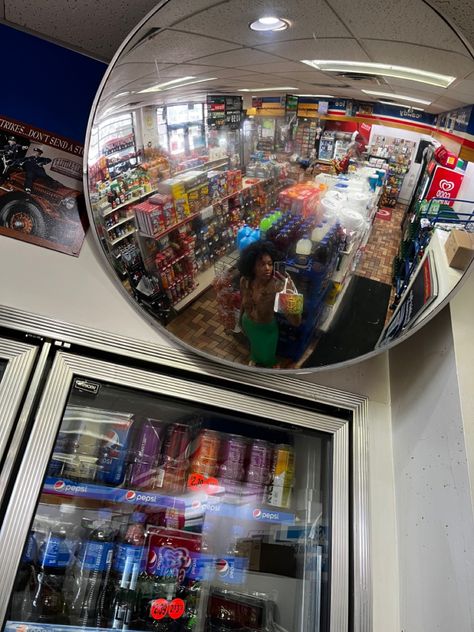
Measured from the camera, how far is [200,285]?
130 cm

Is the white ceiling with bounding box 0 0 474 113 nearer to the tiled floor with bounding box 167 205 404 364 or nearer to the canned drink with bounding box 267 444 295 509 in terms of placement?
the tiled floor with bounding box 167 205 404 364

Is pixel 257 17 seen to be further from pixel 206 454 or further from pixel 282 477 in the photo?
pixel 282 477

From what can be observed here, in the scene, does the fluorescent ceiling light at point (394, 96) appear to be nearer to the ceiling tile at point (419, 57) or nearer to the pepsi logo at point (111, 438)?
the ceiling tile at point (419, 57)

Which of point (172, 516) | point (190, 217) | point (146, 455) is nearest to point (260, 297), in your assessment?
point (190, 217)

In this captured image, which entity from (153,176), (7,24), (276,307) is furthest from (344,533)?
(7,24)

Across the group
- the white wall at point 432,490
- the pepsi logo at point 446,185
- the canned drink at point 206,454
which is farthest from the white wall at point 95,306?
the pepsi logo at point 446,185

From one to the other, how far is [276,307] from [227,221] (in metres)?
0.27

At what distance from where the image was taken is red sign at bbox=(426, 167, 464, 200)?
1233 mm

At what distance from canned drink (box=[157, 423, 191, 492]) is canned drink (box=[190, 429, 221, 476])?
0.12ft

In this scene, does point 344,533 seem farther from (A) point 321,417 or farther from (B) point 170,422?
(B) point 170,422

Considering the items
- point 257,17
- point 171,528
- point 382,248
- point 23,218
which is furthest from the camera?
point 171,528

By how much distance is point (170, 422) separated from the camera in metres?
1.59

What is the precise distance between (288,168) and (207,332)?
51cm

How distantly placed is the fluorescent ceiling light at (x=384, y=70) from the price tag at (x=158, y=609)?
5.04 feet
